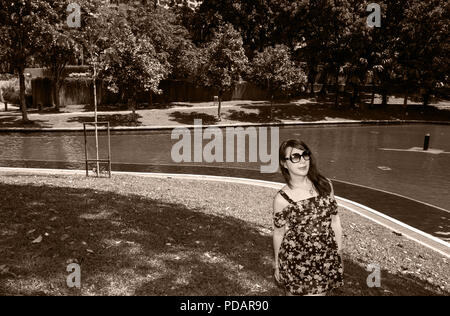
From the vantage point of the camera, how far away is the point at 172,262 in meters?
5.74

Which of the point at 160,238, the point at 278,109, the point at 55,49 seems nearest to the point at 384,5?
the point at 278,109

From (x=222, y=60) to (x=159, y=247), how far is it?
2615cm

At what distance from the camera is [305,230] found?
373cm

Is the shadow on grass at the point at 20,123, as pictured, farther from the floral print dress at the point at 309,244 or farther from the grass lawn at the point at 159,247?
the floral print dress at the point at 309,244

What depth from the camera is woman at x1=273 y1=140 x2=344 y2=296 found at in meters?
3.74

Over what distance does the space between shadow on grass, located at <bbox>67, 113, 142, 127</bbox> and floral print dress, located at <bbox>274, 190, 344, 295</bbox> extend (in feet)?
90.0

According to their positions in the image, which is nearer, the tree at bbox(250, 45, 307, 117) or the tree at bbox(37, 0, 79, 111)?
the tree at bbox(37, 0, 79, 111)

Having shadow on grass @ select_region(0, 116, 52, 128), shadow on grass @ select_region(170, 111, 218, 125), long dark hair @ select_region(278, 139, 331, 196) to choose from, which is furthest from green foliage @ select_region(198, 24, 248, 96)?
long dark hair @ select_region(278, 139, 331, 196)

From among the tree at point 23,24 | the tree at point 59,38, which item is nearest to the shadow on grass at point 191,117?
the tree at point 59,38

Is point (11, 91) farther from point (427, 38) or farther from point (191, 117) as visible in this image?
point (427, 38)

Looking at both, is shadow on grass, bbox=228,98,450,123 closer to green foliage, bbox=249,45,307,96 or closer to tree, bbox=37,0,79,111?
green foliage, bbox=249,45,307,96

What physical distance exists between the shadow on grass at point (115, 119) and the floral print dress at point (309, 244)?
2742 centimetres

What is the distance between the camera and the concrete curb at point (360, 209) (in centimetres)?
878
